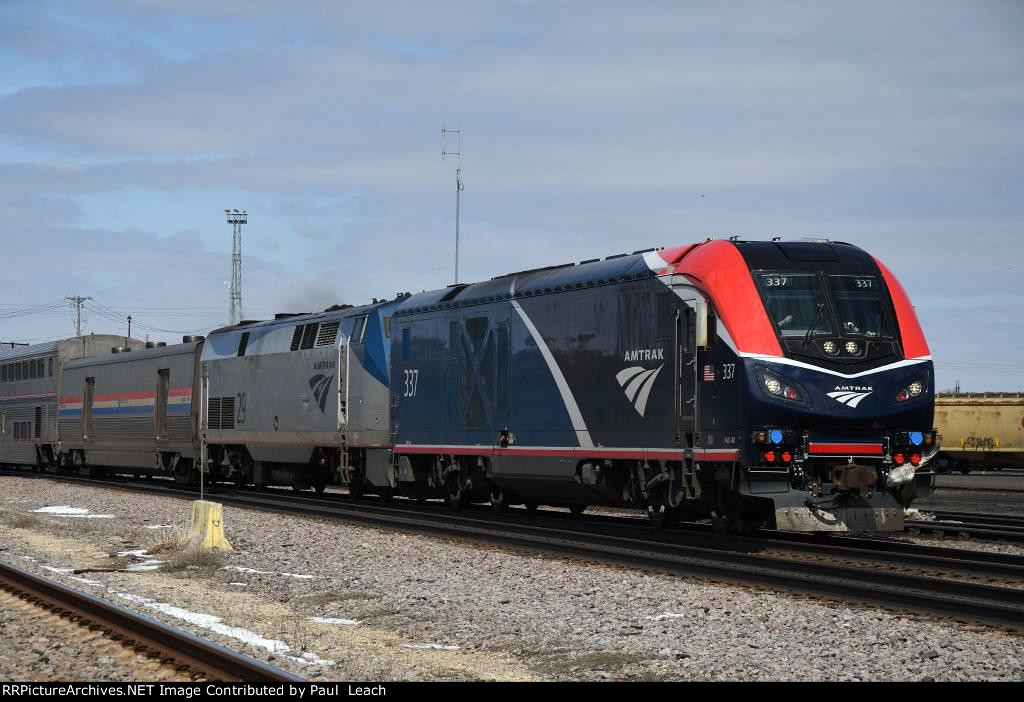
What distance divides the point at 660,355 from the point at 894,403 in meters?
→ 3.27

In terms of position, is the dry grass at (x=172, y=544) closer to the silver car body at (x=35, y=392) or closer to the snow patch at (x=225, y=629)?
the snow patch at (x=225, y=629)

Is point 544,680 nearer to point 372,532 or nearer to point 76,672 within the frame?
point 76,672

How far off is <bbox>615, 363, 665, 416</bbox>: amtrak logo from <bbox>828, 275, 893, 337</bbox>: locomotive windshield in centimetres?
261

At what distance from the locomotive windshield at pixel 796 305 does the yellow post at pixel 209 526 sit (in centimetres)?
787

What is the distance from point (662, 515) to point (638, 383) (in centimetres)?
202

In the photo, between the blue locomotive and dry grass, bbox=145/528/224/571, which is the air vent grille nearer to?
the blue locomotive

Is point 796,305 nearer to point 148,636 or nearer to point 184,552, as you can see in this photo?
point 184,552

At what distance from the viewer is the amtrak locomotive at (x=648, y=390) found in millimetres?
15461

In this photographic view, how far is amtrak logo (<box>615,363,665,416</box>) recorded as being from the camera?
17531mm

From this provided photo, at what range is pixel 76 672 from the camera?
8.63m

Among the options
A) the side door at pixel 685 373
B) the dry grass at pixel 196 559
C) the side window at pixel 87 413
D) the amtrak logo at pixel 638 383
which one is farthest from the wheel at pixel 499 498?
the side window at pixel 87 413

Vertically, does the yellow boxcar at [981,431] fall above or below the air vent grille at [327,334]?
below

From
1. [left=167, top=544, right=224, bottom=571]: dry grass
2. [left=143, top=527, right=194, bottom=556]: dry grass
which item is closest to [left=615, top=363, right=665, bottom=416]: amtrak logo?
[left=167, top=544, right=224, bottom=571]: dry grass
